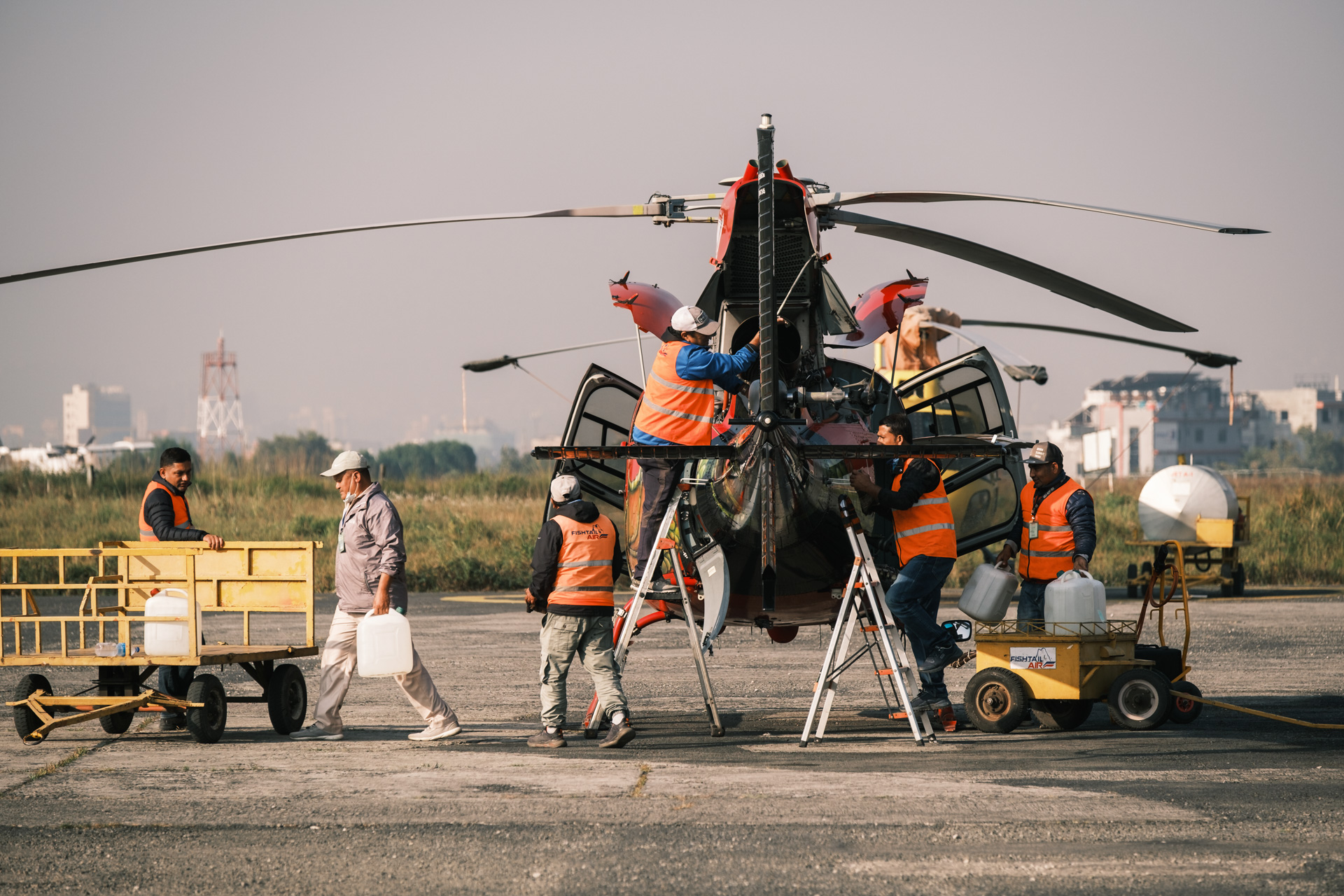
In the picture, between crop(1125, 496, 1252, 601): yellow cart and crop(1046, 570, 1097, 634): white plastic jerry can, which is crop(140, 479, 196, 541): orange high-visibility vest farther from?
crop(1125, 496, 1252, 601): yellow cart

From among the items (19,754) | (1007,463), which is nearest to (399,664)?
(19,754)

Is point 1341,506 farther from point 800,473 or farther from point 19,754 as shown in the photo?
point 19,754

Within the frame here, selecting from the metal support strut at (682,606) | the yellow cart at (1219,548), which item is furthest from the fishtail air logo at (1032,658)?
the yellow cart at (1219,548)

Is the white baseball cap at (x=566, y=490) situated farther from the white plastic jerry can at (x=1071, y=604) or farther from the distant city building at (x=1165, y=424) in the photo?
the distant city building at (x=1165, y=424)

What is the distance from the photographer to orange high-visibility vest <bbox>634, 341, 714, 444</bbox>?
8703mm

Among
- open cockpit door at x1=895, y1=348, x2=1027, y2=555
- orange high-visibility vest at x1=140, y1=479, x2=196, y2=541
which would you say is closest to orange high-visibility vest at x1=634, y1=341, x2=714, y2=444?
open cockpit door at x1=895, y1=348, x2=1027, y2=555

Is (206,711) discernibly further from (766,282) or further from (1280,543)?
(1280,543)

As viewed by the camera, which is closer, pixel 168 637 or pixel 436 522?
pixel 168 637

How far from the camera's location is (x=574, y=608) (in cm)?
904

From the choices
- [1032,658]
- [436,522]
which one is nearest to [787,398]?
[1032,658]

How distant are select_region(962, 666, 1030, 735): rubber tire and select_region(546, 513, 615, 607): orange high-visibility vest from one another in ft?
9.19

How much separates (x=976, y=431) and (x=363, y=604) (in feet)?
17.2

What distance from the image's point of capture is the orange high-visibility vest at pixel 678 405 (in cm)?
870

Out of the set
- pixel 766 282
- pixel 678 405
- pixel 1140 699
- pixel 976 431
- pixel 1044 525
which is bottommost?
pixel 1140 699
